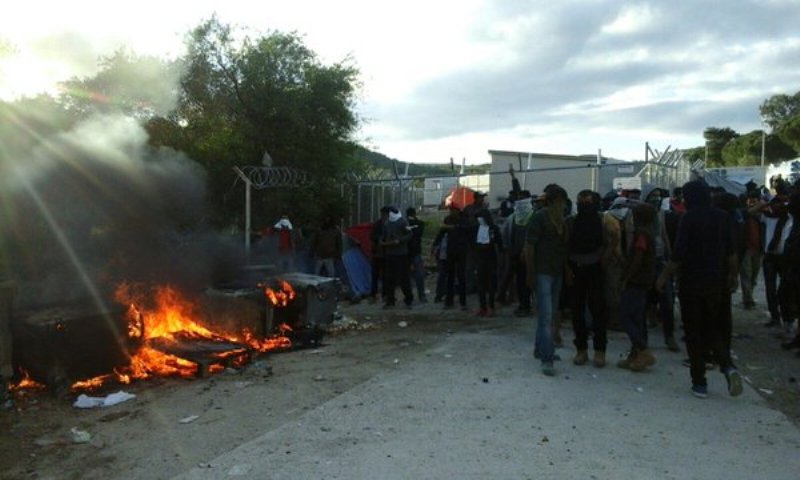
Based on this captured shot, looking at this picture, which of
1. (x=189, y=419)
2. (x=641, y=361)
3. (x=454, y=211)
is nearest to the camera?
(x=189, y=419)

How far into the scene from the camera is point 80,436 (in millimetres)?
4910

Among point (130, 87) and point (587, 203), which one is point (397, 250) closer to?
point (587, 203)

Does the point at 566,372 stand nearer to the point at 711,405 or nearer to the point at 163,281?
the point at 711,405

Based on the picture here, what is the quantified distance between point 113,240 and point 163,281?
0.75m

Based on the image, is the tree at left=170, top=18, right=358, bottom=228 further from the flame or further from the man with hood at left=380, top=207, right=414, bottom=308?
the flame

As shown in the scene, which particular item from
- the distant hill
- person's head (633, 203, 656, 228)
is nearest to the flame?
person's head (633, 203, 656, 228)

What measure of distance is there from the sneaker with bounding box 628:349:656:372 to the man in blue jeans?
786 millimetres

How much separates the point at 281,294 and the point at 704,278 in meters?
5.07

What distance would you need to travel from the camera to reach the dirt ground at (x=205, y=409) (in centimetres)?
443

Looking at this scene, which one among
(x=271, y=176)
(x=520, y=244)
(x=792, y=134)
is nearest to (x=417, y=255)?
(x=520, y=244)

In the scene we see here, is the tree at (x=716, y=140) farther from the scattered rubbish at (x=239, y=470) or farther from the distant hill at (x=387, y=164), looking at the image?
the scattered rubbish at (x=239, y=470)

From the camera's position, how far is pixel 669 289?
23.8ft

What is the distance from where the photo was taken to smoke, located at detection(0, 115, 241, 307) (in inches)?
267

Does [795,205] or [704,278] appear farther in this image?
[795,205]
